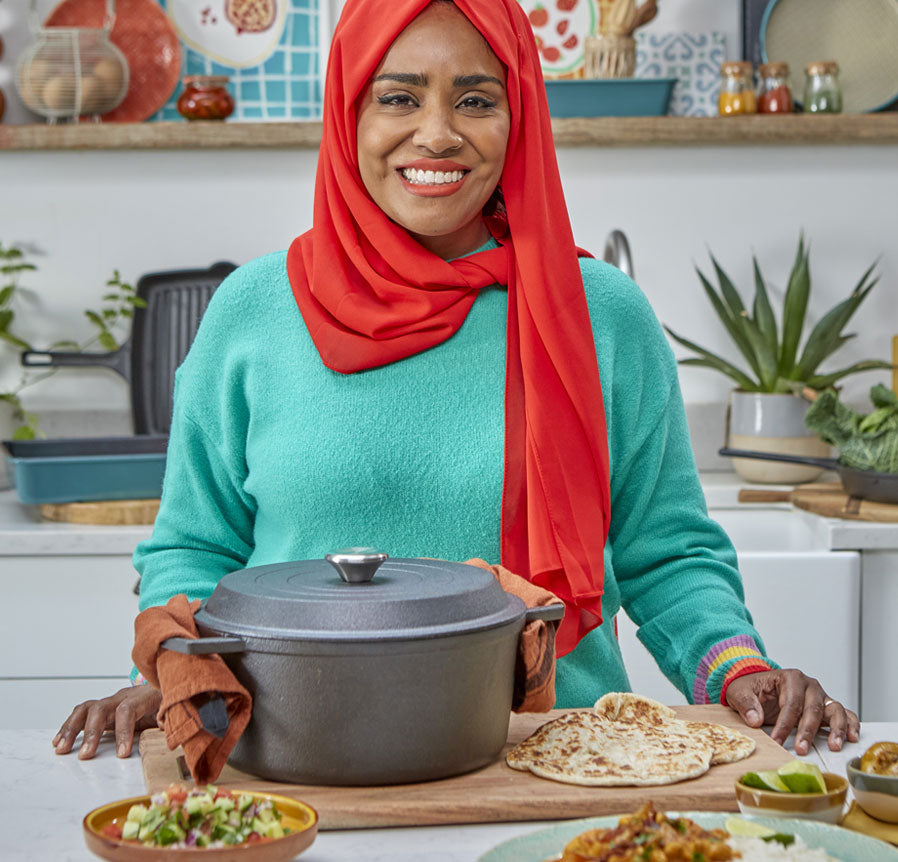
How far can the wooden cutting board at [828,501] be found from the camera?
216 centimetres

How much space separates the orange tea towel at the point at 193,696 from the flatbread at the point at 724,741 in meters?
0.35

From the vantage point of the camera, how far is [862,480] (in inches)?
86.4

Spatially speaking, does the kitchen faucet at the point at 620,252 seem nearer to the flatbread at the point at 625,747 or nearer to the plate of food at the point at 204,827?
the flatbread at the point at 625,747

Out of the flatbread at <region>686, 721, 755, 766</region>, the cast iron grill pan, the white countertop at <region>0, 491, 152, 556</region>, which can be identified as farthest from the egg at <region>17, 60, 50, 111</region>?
the flatbread at <region>686, 721, 755, 766</region>

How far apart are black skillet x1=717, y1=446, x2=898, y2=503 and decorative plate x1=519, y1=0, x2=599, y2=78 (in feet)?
3.11

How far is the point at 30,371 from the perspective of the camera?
2.73 metres

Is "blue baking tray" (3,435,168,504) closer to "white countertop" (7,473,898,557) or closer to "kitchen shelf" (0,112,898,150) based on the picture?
"white countertop" (7,473,898,557)

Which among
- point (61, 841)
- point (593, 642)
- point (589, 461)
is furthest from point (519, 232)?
point (61, 841)

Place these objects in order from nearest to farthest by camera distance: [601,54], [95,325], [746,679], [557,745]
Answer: [557,745]
[746,679]
[601,54]
[95,325]

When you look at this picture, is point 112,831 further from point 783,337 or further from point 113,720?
point 783,337

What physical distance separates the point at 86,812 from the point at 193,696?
0.43 ft

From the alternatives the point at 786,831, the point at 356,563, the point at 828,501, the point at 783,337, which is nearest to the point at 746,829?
the point at 786,831

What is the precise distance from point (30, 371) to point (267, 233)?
603 millimetres

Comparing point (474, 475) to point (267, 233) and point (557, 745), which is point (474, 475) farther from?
point (267, 233)
